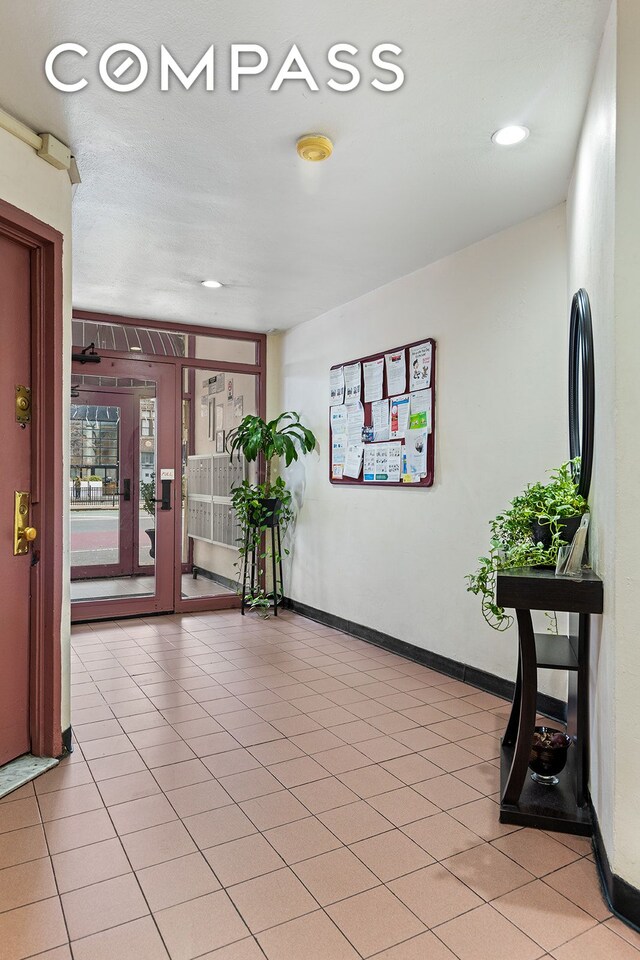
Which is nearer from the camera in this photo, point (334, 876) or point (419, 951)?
point (419, 951)

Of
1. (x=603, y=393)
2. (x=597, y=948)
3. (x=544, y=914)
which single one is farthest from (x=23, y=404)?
(x=597, y=948)

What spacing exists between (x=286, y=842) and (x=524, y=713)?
3.03ft

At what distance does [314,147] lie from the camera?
2.60m

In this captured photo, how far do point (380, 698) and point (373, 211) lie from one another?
2594 millimetres

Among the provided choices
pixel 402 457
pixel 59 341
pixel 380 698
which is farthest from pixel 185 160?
pixel 380 698

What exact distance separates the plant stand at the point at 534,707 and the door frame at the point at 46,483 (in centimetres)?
182

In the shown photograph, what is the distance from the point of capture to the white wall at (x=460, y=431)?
3.28 meters

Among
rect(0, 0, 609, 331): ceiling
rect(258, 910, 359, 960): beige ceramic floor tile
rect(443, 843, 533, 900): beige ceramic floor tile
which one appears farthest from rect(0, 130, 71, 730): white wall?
rect(443, 843, 533, 900): beige ceramic floor tile

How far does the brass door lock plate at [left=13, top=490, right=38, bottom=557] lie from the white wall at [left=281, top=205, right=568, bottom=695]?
2.36 metres

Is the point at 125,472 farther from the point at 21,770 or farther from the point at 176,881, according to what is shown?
the point at 176,881

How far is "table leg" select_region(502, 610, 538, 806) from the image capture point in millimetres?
2209

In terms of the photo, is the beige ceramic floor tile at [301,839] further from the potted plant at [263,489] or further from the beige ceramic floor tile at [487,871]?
the potted plant at [263,489]

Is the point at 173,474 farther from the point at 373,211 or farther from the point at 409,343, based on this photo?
the point at 373,211

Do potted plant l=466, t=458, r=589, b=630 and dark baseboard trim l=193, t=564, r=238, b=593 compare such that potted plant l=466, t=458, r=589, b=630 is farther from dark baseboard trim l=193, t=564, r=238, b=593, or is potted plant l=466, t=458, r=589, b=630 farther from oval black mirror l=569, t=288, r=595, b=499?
dark baseboard trim l=193, t=564, r=238, b=593
